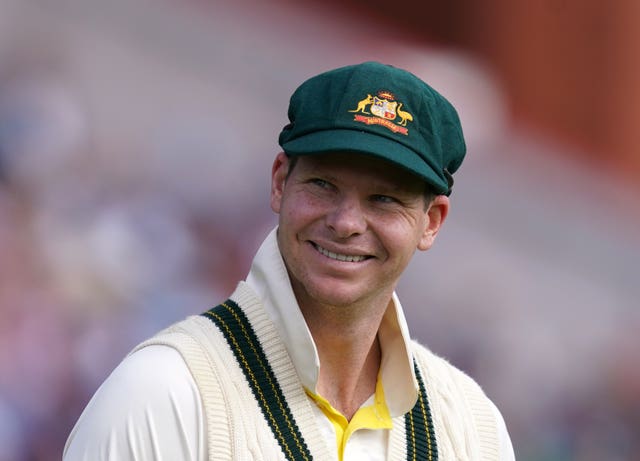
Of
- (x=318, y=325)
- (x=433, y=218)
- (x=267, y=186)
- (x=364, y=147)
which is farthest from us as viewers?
(x=267, y=186)

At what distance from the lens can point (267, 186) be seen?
3.93 meters

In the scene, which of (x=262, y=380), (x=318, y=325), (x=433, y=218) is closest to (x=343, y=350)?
(x=318, y=325)

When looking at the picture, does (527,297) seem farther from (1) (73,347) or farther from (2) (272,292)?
(2) (272,292)

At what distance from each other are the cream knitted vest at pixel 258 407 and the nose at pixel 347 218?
0.73 ft

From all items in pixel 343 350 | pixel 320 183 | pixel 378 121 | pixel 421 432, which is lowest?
pixel 421 432

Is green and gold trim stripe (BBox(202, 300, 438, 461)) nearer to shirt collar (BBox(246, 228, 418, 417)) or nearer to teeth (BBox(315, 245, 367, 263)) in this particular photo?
shirt collar (BBox(246, 228, 418, 417))

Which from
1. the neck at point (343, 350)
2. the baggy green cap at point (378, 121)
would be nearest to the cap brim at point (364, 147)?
the baggy green cap at point (378, 121)

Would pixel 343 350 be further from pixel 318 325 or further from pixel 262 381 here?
pixel 262 381

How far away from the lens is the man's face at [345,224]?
2.07m

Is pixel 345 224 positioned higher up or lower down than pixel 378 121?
lower down

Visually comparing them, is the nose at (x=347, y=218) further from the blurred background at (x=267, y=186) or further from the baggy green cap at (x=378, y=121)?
the blurred background at (x=267, y=186)

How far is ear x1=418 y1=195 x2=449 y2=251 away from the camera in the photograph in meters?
2.26

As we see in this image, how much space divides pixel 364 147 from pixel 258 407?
1.58ft

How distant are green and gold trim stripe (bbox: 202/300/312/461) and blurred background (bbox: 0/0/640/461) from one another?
1548mm
